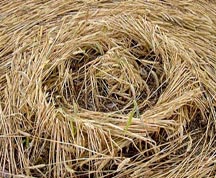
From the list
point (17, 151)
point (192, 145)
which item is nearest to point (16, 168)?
point (17, 151)

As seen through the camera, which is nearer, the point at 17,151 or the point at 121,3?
the point at 17,151

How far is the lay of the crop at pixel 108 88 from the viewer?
1.54m

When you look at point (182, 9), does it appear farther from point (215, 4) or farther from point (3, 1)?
point (3, 1)

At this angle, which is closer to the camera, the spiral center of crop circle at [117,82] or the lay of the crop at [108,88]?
the lay of the crop at [108,88]

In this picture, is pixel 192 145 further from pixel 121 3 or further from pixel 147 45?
pixel 121 3

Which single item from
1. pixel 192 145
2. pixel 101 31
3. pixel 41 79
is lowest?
pixel 192 145

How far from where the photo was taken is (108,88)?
1742mm

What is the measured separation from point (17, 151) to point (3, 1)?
0.74 meters

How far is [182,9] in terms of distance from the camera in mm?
1969

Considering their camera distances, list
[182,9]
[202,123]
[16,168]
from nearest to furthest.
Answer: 1. [16,168]
2. [202,123]
3. [182,9]

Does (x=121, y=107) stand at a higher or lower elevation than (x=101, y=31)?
lower

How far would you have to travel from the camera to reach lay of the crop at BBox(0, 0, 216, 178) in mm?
1540

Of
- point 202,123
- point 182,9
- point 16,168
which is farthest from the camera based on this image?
point 182,9

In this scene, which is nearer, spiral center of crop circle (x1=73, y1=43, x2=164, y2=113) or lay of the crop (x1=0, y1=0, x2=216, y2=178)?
lay of the crop (x1=0, y1=0, x2=216, y2=178)
